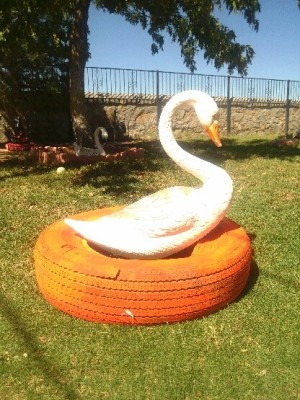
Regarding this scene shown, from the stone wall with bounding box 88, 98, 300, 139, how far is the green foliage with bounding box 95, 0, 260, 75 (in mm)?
2463

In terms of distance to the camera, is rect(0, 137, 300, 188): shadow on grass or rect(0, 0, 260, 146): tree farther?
rect(0, 0, 260, 146): tree

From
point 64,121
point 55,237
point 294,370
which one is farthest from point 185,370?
point 64,121

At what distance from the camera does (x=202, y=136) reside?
55.0ft

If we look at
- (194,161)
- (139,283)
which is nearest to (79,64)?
(194,161)

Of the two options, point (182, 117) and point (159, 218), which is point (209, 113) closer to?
point (159, 218)

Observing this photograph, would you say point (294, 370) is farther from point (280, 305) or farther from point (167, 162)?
point (167, 162)

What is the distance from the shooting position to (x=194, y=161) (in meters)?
3.83

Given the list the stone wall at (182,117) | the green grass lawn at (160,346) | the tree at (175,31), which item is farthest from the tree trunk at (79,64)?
the green grass lawn at (160,346)

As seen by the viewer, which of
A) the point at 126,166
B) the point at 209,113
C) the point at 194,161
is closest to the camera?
the point at 209,113

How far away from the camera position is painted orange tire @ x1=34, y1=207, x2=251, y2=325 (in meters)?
3.14

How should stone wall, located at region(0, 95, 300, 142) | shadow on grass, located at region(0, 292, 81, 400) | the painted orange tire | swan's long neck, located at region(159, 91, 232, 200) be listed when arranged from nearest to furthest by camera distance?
shadow on grass, located at region(0, 292, 81, 400) < the painted orange tire < swan's long neck, located at region(159, 91, 232, 200) < stone wall, located at region(0, 95, 300, 142)

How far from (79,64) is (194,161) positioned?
792 centimetres

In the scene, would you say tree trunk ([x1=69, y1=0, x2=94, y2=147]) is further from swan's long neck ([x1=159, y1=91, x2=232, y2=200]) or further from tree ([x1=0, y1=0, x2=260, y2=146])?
swan's long neck ([x1=159, y1=91, x2=232, y2=200])

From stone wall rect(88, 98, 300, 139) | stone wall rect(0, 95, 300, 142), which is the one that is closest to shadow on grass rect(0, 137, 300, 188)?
stone wall rect(0, 95, 300, 142)
